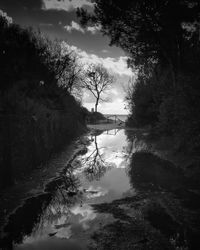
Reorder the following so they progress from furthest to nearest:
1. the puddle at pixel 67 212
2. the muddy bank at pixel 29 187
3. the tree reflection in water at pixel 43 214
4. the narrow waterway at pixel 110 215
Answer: the muddy bank at pixel 29 187 < the tree reflection in water at pixel 43 214 < the puddle at pixel 67 212 < the narrow waterway at pixel 110 215

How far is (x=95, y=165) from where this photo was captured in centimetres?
1316

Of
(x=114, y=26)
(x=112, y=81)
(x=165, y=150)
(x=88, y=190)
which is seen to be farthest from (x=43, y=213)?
(x=112, y=81)

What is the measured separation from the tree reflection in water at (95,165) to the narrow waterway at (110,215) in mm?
374

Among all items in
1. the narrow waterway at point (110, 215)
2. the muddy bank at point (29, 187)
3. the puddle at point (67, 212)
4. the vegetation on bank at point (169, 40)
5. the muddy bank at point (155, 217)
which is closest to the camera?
the muddy bank at point (155, 217)

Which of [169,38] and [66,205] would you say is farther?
[169,38]

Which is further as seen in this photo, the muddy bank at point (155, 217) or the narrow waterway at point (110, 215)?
the narrow waterway at point (110, 215)

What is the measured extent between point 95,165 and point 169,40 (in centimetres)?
941

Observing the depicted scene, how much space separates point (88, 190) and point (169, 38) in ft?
36.6

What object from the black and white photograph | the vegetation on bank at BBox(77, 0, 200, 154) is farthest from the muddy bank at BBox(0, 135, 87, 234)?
the vegetation on bank at BBox(77, 0, 200, 154)

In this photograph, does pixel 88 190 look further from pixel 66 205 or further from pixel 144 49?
pixel 144 49

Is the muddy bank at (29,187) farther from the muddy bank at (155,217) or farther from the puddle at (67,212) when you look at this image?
the muddy bank at (155,217)

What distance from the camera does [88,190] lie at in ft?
28.2

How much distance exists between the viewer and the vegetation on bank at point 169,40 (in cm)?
1077

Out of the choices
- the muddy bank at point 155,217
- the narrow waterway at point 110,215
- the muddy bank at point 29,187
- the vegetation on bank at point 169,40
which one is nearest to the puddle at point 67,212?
the narrow waterway at point 110,215
